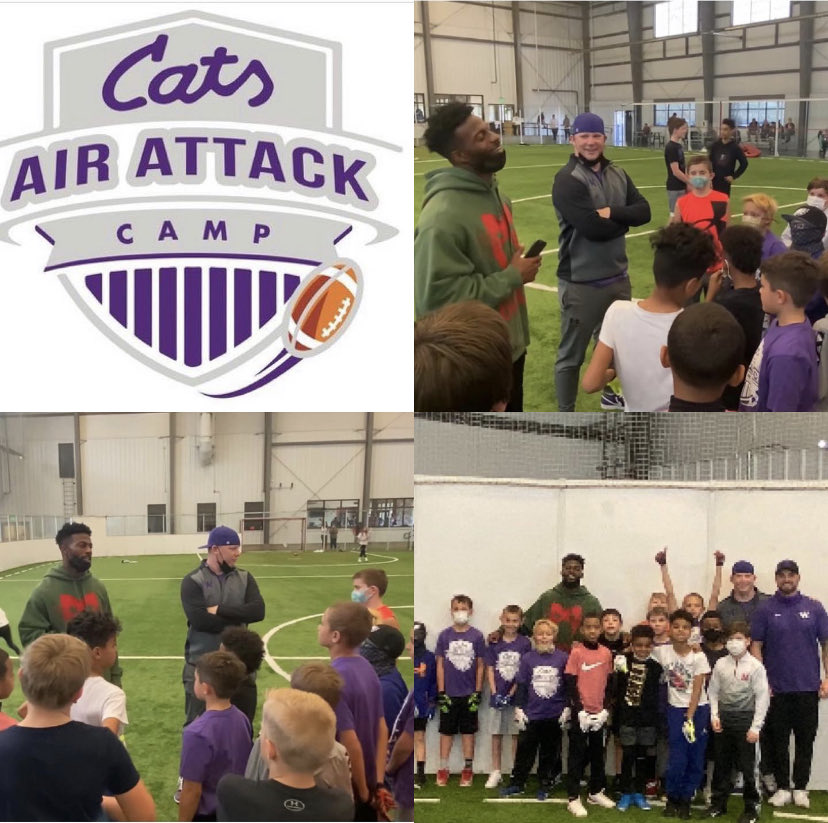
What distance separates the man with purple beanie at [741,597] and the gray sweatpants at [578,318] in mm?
1033

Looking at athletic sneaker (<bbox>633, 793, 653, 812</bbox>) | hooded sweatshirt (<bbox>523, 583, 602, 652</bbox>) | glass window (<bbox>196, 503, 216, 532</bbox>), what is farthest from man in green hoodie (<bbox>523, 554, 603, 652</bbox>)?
glass window (<bbox>196, 503, 216, 532</bbox>)

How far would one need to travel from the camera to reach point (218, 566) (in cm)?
323

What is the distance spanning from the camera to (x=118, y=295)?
3.71 meters

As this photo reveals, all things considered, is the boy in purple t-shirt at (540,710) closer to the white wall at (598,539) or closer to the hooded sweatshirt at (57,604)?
the white wall at (598,539)

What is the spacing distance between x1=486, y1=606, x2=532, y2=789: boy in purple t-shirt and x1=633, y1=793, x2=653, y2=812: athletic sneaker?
1.59 ft

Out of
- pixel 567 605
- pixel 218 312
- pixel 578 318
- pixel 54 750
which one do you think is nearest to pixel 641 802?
pixel 567 605

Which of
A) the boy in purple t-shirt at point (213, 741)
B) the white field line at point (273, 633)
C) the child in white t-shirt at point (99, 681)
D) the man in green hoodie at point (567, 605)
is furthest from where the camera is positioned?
the man in green hoodie at point (567, 605)

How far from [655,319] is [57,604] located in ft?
6.77

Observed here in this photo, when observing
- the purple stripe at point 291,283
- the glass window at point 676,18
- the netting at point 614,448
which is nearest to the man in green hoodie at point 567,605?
the netting at point 614,448

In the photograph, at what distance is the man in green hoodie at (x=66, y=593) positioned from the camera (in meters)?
3.17

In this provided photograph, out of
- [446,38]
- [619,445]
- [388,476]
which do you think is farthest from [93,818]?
[446,38]

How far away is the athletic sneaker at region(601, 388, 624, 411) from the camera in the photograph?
3092 mm

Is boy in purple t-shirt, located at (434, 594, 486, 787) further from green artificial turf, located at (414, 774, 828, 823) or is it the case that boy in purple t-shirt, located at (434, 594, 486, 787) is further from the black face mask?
the black face mask

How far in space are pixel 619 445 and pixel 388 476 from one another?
2.57 ft
